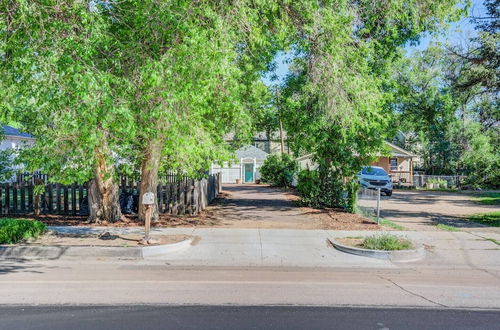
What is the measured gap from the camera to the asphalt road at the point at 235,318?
552cm

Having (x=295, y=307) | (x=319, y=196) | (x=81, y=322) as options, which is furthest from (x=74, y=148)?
(x=319, y=196)

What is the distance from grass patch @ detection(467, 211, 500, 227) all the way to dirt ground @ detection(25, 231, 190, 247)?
11130 mm

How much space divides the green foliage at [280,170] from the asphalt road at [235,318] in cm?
2574

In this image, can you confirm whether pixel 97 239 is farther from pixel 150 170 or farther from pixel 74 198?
pixel 74 198

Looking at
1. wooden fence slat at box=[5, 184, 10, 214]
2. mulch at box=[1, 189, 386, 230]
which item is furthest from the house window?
wooden fence slat at box=[5, 184, 10, 214]

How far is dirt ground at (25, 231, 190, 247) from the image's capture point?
33.7 feet

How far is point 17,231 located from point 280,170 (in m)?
27.4

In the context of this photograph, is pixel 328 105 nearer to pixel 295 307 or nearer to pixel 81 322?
pixel 295 307

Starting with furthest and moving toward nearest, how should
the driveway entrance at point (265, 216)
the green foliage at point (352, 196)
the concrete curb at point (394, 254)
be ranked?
the green foliage at point (352, 196)
the driveway entrance at point (265, 216)
the concrete curb at point (394, 254)

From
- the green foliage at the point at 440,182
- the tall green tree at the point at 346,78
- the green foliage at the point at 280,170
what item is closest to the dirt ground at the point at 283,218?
the tall green tree at the point at 346,78

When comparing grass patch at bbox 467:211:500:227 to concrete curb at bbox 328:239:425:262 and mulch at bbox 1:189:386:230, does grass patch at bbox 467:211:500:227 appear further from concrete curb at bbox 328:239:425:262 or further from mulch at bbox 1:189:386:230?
concrete curb at bbox 328:239:425:262

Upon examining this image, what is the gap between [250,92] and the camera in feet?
51.6

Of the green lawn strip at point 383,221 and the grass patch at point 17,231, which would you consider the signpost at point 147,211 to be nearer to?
the grass patch at point 17,231

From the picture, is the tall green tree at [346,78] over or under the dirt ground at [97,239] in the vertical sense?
over
